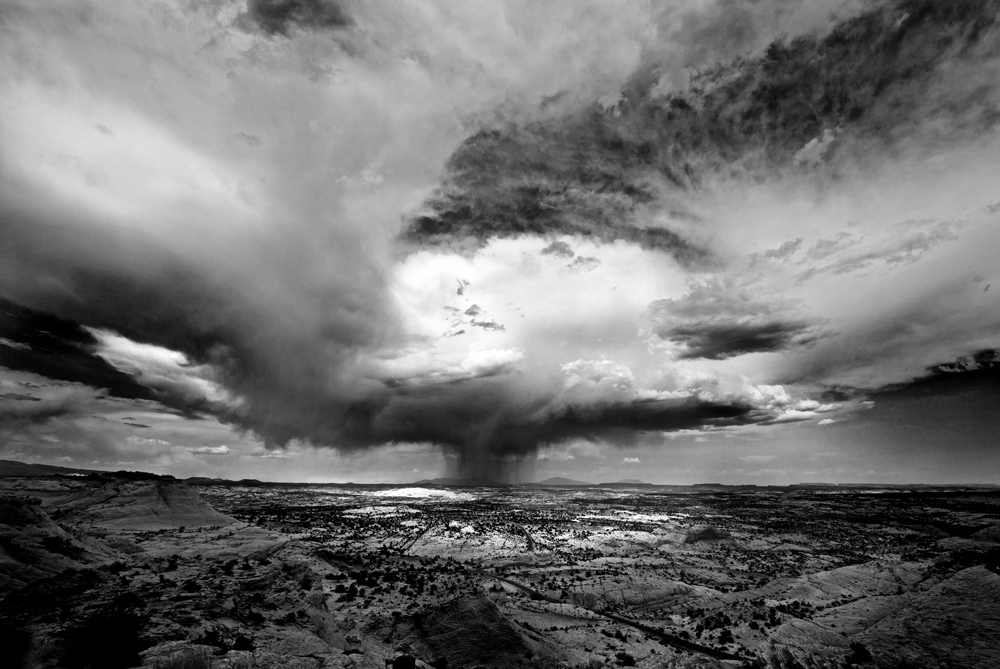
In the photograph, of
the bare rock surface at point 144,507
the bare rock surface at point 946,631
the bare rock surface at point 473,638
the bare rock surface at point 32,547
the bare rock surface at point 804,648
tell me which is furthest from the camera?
the bare rock surface at point 144,507

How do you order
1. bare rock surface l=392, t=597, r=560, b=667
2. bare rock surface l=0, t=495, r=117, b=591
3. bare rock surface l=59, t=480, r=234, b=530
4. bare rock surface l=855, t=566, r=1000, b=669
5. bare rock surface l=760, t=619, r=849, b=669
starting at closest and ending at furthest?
bare rock surface l=0, t=495, r=117, b=591
bare rock surface l=855, t=566, r=1000, b=669
bare rock surface l=392, t=597, r=560, b=667
bare rock surface l=760, t=619, r=849, b=669
bare rock surface l=59, t=480, r=234, b=530

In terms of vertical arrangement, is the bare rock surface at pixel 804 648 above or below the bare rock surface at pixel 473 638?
below

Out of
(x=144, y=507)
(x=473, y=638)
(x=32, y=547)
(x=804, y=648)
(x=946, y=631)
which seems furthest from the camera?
(x=144, y=507)

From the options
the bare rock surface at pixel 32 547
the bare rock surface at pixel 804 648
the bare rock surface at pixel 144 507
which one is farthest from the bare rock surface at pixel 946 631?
the bare rock surface at pixel 144 507

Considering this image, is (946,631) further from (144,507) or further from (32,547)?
(144,507)

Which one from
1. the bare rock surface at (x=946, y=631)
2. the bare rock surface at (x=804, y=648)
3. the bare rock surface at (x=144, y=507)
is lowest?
the bare rock surface at (x=804, y=648)

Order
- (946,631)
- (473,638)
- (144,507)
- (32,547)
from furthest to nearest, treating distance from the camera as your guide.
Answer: (144,507) < (946,631) < (473,638) < (32,547)

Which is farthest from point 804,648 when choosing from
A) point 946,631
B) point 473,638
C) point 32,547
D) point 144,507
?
point 144,507

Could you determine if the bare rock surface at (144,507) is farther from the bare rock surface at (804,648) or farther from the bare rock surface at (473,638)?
the bare rock surface at (804,648)

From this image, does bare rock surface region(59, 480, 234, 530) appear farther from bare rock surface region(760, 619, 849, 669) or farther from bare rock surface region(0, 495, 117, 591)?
bare rock surface region(760, 619, 849, 669)

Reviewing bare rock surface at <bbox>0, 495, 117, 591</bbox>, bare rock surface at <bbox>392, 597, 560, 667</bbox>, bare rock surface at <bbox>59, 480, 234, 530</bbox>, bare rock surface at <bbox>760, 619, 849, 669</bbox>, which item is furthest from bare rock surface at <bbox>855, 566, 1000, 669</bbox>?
bare rock surface at <bbox>59, 480, 234, 530</bbox>

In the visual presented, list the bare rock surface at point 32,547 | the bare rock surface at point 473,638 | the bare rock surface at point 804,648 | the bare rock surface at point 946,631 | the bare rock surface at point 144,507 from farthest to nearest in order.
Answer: the bare rock surface at point 144,507
the bare rock surface at point 804,648
the bare rock surface at point 473,638
the bare rock surface at point 946,631
the bare rock surface at point 32,547
